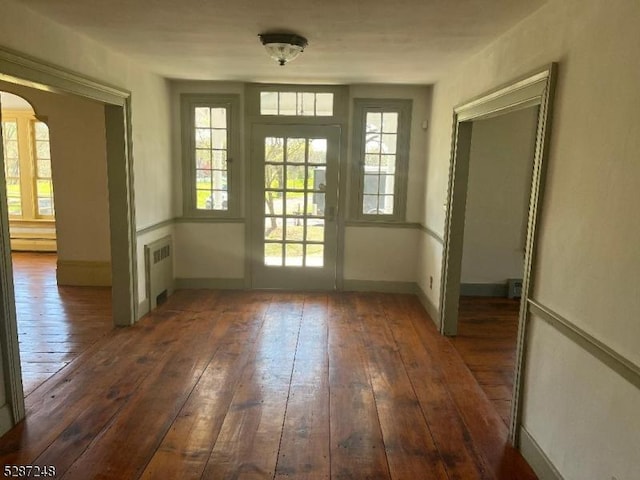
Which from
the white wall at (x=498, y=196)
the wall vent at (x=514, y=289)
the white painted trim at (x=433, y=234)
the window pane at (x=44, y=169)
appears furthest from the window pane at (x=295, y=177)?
the window pane at (x=44, y=169)

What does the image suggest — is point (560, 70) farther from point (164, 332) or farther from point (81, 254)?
point (81, 254)

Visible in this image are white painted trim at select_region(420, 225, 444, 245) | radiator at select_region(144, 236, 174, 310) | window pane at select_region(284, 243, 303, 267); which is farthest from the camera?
window pane at select_region(284, 243, 303, 267)

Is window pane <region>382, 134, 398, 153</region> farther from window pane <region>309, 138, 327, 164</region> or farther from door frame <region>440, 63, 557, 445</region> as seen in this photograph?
door frame <region>440, 63, 557, 445</region>

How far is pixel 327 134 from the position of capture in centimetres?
493

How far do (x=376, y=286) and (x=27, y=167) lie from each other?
587 cm

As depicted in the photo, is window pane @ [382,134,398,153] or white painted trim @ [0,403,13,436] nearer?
white painted trim @ [0,403,13,436]

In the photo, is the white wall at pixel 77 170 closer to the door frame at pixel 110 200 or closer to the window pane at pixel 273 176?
the door frame at pixel 110 200

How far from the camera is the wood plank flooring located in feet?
10.7

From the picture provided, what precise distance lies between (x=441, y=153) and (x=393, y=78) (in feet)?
2.86

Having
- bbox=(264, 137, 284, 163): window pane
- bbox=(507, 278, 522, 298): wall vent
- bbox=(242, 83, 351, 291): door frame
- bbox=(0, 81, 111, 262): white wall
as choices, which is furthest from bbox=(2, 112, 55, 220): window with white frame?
bbox=(507, 278, 522, 298): wall vent

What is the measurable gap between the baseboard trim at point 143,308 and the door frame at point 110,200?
11cm

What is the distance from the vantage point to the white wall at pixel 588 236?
159 cm

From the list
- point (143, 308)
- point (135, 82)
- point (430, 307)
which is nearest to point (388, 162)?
point (430, 307)

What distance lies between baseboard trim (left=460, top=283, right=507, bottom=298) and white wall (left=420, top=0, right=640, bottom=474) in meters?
2.97
